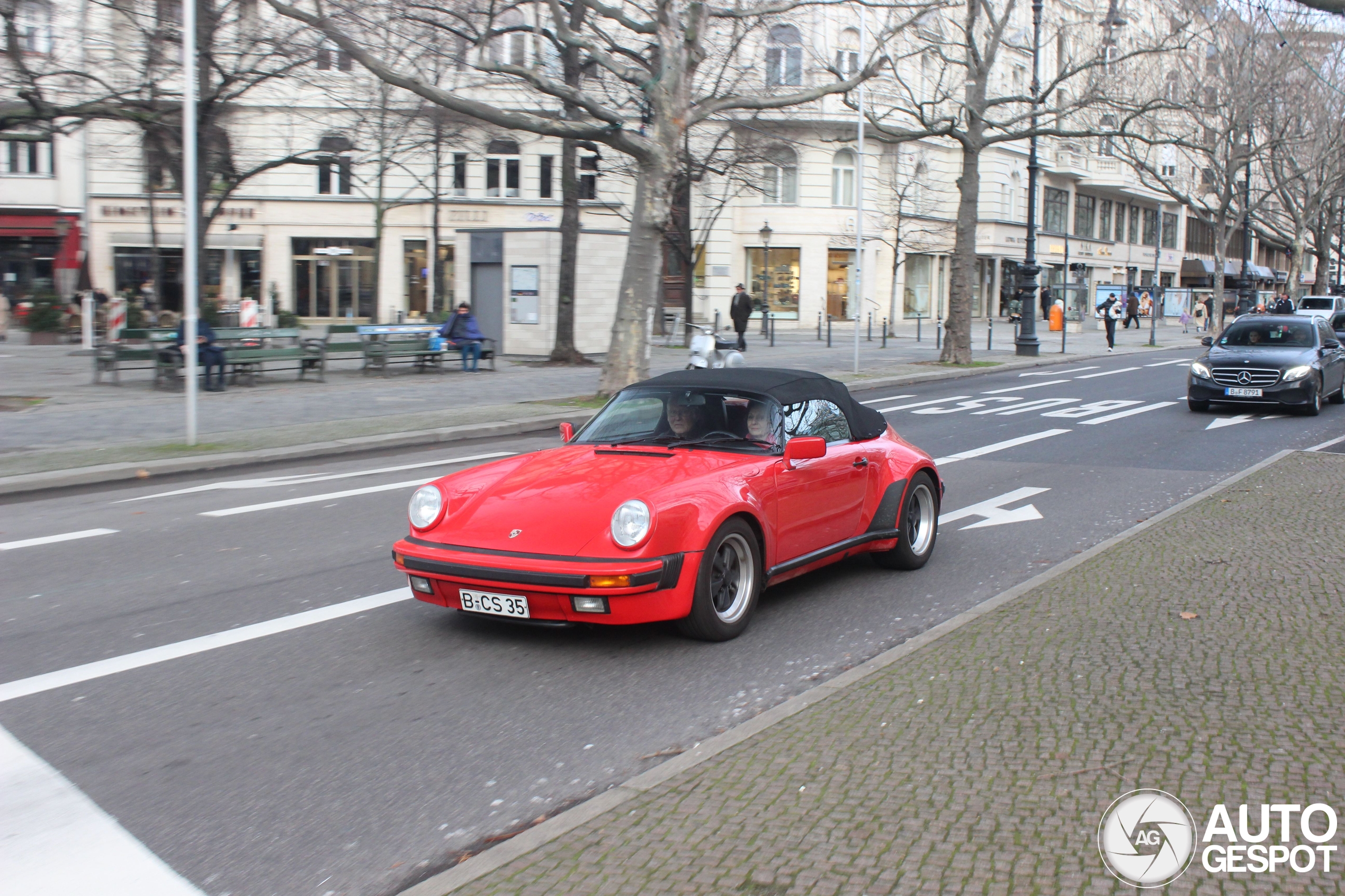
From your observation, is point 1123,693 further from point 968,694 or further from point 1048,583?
point 1048,583

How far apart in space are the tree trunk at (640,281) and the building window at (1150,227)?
2649 inches

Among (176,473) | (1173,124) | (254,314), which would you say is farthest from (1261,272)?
(176,473)

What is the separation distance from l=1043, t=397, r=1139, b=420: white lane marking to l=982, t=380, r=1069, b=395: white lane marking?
82.9 inches

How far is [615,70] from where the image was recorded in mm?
18578

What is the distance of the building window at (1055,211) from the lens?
211 feet

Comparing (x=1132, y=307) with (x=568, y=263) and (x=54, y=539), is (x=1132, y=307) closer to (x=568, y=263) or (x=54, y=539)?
(x=568, y=263)

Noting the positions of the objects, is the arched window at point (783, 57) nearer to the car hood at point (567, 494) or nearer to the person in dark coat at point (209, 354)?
the person in dark coat at point (209, 354)

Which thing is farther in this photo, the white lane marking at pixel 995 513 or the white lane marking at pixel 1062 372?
the white lane marking at pixel 1062 372

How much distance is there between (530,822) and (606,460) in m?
2.74

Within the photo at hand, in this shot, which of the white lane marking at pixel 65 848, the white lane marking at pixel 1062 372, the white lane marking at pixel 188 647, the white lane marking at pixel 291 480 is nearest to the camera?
the white lane marking at pixel 65 848

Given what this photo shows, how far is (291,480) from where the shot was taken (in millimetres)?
11875

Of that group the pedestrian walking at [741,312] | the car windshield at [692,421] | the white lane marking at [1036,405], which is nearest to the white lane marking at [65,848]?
the car windshield at [692,421]

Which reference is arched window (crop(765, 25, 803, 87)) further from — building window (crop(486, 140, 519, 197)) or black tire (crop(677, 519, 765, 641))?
black tire (crop(677, 519, 765, 641))

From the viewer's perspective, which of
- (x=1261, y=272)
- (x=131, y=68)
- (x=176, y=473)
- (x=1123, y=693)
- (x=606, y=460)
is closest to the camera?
(x=1123, y=693)
